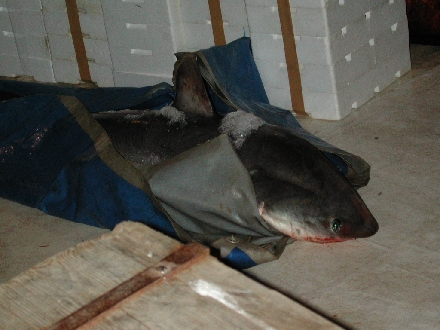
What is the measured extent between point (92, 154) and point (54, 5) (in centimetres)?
242

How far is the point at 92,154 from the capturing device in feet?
11.4

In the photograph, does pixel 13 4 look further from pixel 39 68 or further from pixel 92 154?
pixel 92 154

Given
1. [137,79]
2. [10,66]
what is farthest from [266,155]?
[10,66]

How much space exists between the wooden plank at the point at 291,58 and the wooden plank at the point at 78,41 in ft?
5.95

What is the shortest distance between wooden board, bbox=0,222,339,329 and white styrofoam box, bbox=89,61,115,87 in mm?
3855

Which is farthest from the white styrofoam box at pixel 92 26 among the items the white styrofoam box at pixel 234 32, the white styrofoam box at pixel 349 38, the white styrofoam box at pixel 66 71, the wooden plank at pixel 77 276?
the wooden plank at pixel 77 276

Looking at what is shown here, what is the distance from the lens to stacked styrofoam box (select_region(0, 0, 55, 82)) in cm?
564

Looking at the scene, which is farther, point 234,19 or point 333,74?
point 234,19

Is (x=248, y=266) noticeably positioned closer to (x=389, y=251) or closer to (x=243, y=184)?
(x=243, y=184)

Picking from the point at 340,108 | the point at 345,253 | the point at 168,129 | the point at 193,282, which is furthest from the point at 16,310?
the point at 340,108

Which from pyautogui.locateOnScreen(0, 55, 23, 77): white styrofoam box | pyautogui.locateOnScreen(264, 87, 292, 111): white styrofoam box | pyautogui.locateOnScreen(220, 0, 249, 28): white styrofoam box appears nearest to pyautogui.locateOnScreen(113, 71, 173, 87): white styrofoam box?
pyautogui.locateOnScreen(220, 0, 249, 28): white styrofoam box

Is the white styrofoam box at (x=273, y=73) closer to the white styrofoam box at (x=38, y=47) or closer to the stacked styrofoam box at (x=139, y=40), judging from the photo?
the stacked styrofoam box at (x=139, y=40)

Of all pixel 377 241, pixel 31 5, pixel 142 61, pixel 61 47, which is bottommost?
pixel 377 241

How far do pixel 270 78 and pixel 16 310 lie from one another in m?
3.40
